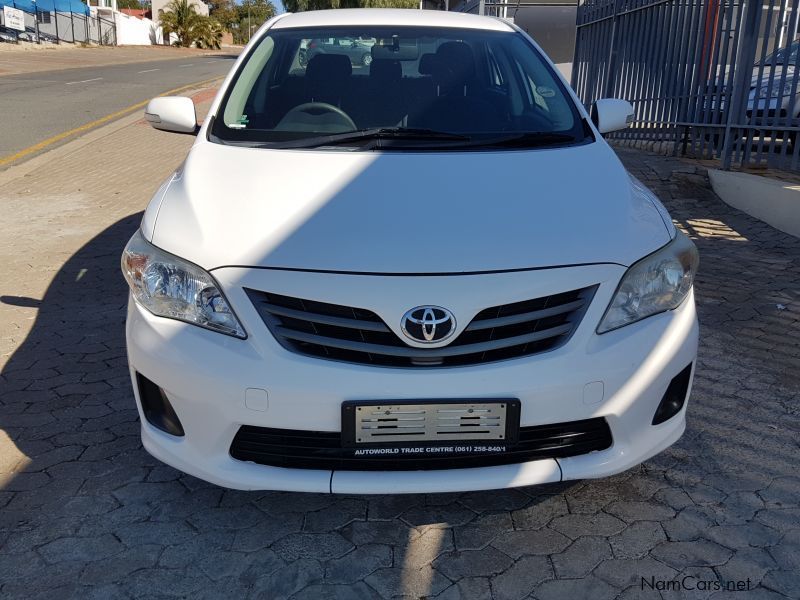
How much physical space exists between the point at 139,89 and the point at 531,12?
9671 millimetres

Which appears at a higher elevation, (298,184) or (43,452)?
(298,184)

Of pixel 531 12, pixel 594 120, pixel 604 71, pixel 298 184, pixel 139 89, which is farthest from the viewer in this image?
pixel 139 89

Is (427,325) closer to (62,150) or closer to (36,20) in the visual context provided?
(62,150)

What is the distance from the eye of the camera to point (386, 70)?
3.68 metres

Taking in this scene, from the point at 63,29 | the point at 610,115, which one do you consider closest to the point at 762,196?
the point at 610,115

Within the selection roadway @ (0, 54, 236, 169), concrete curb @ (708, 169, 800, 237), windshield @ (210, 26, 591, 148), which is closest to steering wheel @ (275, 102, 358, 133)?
windshield @ (210, 26, 591, 148)

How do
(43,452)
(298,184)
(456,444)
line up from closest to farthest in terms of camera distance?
1. (456,444)
2. (298,184)
3. (43,452)

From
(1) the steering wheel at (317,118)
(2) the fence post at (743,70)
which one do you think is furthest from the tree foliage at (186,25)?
(1) the steering wheel at (317,118)

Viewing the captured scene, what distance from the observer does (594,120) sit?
153 inches

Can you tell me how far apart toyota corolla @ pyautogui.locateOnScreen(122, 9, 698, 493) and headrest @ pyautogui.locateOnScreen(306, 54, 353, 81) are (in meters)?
1.01

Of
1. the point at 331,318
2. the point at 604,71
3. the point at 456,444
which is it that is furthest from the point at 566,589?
the point at 604,71

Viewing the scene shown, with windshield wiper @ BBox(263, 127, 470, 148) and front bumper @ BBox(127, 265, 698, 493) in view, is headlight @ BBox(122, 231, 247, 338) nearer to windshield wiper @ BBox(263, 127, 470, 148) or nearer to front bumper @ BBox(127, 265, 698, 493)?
front bumper @ BBox(127, 265, 698, 493)

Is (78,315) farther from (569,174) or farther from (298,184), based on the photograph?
(569,174)

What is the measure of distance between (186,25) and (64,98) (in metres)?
40.0
